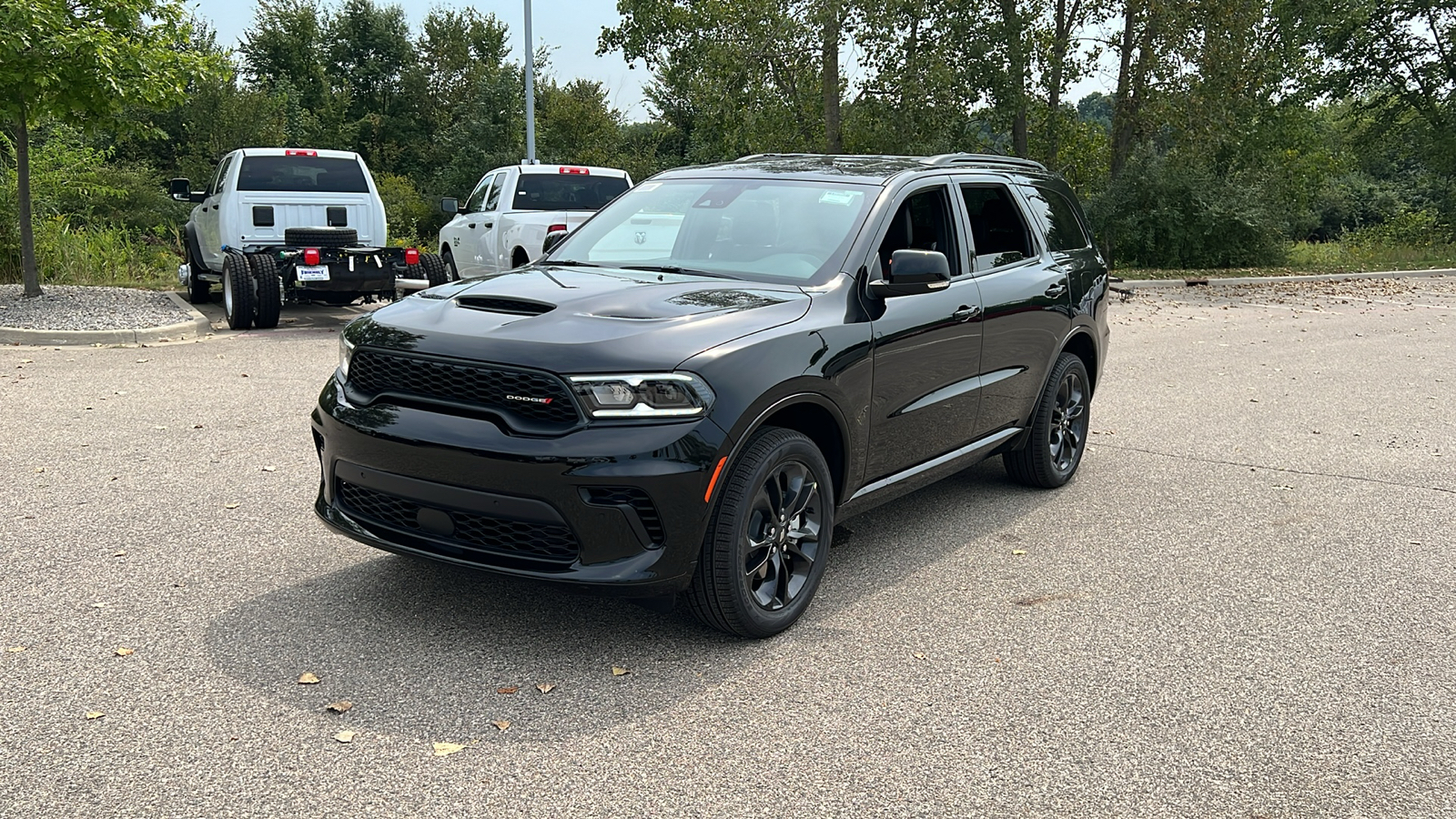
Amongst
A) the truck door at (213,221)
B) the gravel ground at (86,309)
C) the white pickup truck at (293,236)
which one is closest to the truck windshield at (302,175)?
the white pickup truck at (293,236)

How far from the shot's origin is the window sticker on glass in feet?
17.5

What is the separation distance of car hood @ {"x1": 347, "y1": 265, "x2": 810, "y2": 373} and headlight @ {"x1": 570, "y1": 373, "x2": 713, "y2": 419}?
39 mm

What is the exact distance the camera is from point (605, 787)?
10.8 feet

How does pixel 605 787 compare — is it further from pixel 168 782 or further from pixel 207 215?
pixel 207 215

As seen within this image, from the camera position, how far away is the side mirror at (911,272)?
15.7 ft

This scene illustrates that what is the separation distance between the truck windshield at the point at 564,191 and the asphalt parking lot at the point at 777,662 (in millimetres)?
8080

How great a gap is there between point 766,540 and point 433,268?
10.8 metres

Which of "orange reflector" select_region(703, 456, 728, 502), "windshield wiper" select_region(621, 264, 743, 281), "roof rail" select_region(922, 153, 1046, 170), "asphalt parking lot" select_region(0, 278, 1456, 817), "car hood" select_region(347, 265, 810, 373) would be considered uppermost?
"roof rail" select_region(922, 153, 1046, 170)

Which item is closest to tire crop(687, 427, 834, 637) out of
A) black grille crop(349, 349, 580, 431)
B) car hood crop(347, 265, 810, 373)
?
car hood crop(347, 265, 810, 373)

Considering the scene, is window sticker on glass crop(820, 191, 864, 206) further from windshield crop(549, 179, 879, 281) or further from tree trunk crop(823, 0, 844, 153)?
tree trunk crop(823, 0, 844, 153)

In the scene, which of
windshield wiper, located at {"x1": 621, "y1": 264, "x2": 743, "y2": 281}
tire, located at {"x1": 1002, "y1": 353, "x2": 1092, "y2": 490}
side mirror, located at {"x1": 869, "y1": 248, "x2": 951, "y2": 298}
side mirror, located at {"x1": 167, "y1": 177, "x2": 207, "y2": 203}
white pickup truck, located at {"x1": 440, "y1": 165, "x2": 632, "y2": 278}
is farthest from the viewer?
side mirror, located at {"x1": 167, "y1": 177, "x2": 207, "y2": 203}

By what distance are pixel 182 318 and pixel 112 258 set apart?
7.13 meters

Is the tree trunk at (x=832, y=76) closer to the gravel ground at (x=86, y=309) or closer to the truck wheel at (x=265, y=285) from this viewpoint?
the gravel ground at (x=86, y=309)

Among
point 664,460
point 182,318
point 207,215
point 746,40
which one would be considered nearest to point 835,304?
→ point 664,460
